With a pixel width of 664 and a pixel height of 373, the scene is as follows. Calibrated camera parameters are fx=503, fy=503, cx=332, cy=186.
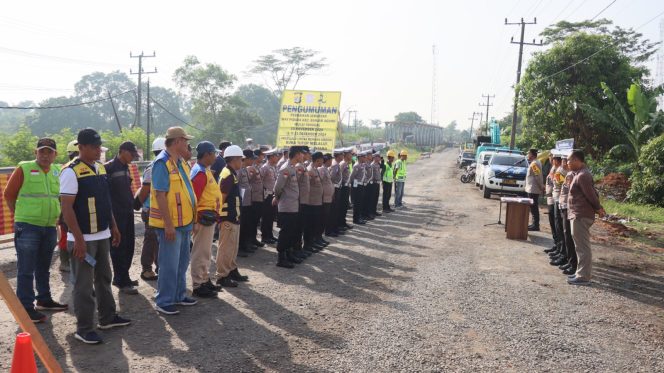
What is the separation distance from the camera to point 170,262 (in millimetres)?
5453

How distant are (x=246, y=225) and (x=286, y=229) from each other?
1418mm

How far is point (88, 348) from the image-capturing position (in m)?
4.55

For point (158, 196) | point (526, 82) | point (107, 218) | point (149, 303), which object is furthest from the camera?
point (526, 82)

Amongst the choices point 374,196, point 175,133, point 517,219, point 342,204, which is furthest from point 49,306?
point 374,196

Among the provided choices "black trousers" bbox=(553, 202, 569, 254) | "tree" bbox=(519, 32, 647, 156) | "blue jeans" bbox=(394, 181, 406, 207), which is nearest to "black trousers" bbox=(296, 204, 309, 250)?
"black trousers" bbox=(553, 202, 569, 254)


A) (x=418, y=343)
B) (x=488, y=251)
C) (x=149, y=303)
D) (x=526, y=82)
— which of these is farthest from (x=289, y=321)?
(x=526, y=82)

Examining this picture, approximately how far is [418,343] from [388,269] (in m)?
3.08

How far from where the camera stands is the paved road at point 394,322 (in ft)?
14.7

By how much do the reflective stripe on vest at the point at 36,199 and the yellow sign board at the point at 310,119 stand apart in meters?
9.29

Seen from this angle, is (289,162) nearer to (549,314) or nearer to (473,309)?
(473,309)

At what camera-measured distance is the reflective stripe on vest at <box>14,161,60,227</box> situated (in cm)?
538

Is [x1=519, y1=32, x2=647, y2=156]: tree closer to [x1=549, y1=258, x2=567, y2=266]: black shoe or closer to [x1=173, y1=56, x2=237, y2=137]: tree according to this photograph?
[x1=549, y1=258, x2=567, y2=266]: black shoe

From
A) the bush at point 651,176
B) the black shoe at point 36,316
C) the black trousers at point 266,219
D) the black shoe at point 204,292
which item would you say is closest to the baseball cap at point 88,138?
the black shoe at point 36,316

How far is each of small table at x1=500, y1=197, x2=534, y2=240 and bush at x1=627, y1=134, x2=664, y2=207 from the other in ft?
30.4
